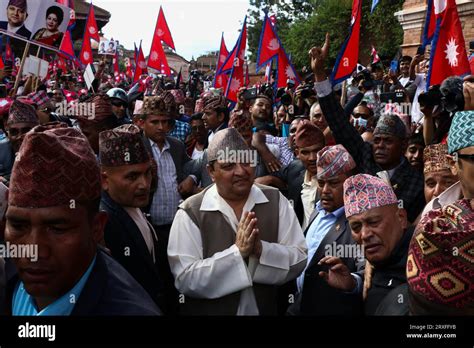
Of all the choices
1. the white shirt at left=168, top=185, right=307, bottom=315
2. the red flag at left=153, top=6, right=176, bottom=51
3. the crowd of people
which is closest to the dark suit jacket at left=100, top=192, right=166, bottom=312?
the crowd of people

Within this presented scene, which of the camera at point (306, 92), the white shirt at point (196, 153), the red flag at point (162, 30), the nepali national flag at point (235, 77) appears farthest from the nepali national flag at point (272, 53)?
the white shirt at point (196, 153)

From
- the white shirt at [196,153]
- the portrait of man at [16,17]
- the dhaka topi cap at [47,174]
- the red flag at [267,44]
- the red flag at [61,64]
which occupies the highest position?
the red flag at [61,64]

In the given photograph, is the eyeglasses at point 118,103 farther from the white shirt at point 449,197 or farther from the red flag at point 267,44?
the white shirt at point 449,197

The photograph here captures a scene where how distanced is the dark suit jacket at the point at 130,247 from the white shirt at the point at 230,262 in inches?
5.3

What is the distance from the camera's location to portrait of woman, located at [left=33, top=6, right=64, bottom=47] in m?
5.91

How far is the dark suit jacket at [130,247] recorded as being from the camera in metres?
2.63

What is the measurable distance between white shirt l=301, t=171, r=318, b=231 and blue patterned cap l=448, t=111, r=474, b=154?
51.8 inches

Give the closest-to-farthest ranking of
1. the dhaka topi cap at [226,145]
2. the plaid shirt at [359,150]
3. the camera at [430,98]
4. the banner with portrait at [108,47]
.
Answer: the dhaka topi cap at [226,145], the plaid shirt at [359,150], the camera at [430,98], the banner with portrait at [108,47]

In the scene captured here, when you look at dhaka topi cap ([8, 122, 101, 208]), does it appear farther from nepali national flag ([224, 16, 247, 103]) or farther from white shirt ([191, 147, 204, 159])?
nepali national flag ([224, 16, 247, 103])

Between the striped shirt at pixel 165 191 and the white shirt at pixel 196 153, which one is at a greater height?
the white shirt at pixel 196 153

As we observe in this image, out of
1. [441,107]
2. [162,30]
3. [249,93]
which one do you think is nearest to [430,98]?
[441,107]

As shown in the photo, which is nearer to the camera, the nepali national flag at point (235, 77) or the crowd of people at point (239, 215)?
the crowd of people at point (239, 215)

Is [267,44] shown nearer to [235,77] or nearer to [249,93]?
[235,77]

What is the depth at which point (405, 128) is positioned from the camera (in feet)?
13.2
